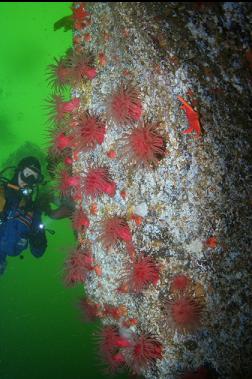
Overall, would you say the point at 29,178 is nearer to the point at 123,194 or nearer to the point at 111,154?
the point at 111,154

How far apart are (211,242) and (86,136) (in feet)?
6.04

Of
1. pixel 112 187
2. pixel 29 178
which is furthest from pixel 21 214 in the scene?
pixel 112 187

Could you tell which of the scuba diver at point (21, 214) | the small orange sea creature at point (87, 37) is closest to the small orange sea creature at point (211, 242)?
the small orange sea creature at point (87, 37)

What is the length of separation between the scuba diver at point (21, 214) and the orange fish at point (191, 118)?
4859 mm

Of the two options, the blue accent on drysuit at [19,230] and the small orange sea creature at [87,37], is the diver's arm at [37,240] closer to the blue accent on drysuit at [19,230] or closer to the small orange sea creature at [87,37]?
the blue accent on drysuit at [19,230]

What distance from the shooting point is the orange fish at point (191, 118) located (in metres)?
3.20

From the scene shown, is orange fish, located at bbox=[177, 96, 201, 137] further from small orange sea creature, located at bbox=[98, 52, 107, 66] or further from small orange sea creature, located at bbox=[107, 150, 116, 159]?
small orange sea creature, located at bbox=[98, 52, 107, 66]

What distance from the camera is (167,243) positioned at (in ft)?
11.5

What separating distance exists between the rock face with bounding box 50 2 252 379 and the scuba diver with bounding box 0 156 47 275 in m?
3.89

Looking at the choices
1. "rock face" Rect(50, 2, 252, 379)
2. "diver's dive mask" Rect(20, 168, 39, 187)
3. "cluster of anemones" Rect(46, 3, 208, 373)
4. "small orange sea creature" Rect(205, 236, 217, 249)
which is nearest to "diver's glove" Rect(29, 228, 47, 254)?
"diver's dive mask" Rect(20, 168, 39, 187)

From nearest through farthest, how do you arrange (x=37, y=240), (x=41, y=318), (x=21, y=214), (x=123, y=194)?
1. (x=123, y=194)
2. (x=37, y=240)
3. (x=21, y=214)
4. (x=41, y=318)

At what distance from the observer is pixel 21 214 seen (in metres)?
7.16

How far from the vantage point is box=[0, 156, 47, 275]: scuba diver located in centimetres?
708

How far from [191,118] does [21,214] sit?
5199 millimetres
